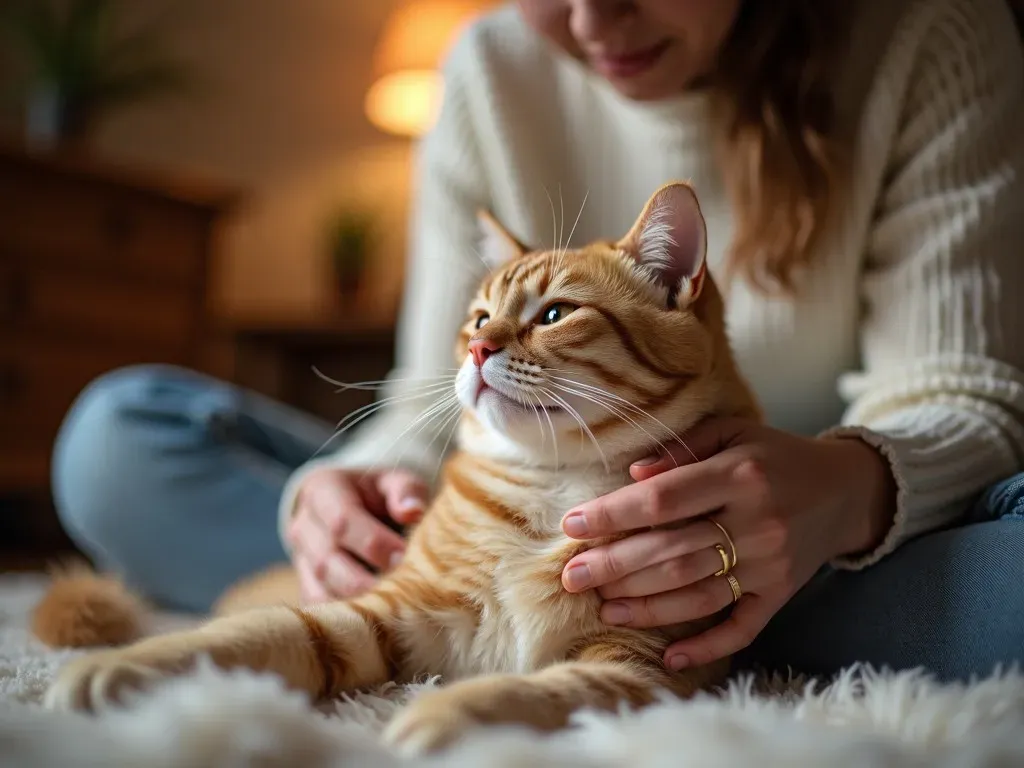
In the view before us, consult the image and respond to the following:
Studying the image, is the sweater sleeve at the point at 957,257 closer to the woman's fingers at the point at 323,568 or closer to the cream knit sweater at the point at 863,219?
the cream knit sweater at the point at 863,219

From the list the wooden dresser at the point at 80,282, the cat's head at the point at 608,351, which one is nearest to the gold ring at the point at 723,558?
the cat's head at the point at 608,351

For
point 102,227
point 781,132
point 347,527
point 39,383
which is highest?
point 781,132

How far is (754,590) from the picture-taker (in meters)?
0.72

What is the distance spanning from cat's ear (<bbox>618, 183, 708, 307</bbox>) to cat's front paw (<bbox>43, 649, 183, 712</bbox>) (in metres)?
0.54

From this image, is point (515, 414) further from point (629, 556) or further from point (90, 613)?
point (90, 613)

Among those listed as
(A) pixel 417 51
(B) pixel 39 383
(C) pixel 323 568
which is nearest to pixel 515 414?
(C) pixel 323 568

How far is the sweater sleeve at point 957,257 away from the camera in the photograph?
921 millimetres

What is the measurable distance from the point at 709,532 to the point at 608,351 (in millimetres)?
183

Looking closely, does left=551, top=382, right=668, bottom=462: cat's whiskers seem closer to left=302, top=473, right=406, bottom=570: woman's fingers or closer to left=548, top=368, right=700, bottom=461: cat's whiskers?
left=548, top=368, right=700, bottom=461: cat's whiskers

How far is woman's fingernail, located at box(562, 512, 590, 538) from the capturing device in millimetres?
691

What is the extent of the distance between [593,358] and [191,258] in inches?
80.5

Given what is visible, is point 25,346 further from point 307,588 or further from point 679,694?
point 679,694

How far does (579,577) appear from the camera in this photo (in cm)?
69

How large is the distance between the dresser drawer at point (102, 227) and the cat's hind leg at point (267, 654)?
1.87 meters
